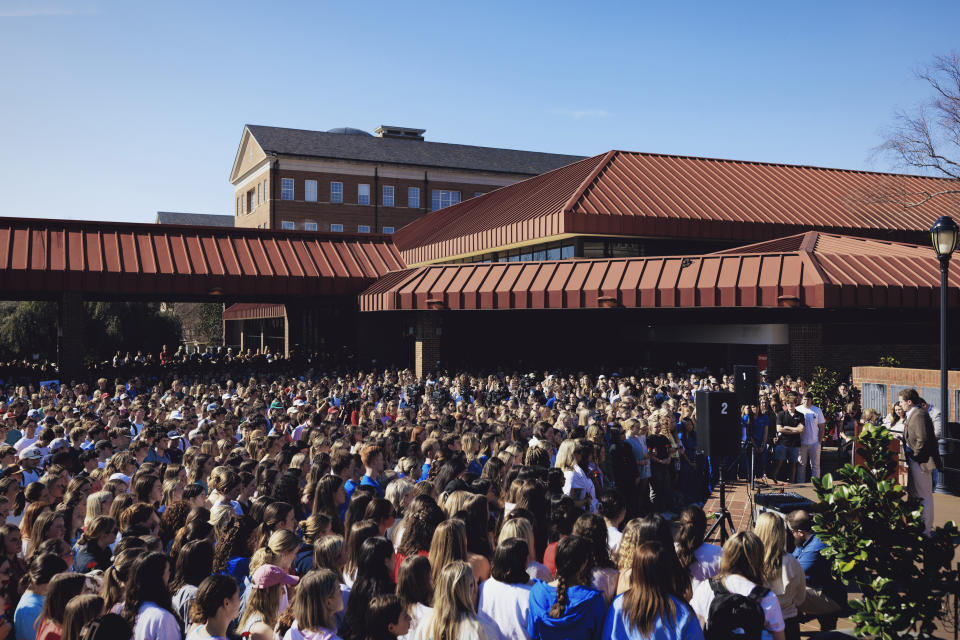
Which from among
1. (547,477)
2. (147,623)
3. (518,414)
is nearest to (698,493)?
(518,414)

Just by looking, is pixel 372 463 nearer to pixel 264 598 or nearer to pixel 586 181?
pixel 264 598

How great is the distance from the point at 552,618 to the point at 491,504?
253 centimetres

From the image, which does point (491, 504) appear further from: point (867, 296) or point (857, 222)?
point (857, 222)

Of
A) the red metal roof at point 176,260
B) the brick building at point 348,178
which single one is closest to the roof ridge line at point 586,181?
the red metal roof at point 176,260

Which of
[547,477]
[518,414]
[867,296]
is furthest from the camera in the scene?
[867,296]

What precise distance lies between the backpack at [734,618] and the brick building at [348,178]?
51.4m

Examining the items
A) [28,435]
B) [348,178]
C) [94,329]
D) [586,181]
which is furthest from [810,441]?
[348,178]

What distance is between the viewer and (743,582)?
4918 mm

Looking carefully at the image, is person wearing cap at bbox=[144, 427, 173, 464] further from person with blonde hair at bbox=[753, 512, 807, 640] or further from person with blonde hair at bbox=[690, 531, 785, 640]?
person with blonde hair at bbox=[753, 512, 807, 640]

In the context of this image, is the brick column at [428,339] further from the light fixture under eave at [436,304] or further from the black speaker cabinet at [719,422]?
the black speaker cabinet at [719,422]

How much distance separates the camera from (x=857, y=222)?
2741 centimetres

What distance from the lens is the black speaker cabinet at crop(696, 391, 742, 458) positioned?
9336mm

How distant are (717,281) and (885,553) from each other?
16261 mm

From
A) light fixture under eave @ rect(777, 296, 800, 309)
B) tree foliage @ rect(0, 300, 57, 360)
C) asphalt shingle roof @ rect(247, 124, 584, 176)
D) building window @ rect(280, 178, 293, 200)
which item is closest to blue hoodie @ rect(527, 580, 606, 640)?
light fixture under eave @ rect(777, 296, 800, 309)
